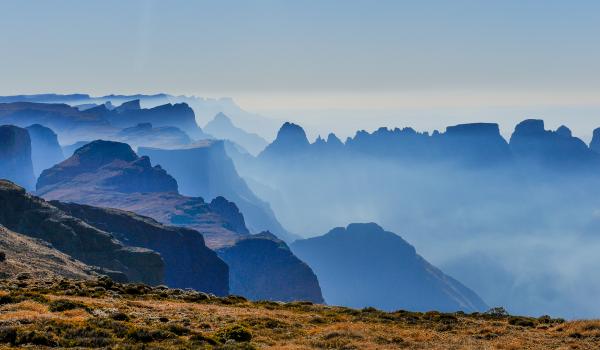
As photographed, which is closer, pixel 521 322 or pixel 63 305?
pixel 63 305

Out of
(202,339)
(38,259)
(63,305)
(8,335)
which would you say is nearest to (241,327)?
(202,339)

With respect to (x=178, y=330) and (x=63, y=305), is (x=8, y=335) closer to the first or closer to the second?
(x=178, y=330)

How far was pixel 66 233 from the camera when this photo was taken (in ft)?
566

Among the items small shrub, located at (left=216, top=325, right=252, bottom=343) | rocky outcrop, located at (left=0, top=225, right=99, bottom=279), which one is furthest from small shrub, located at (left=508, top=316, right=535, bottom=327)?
rocky outcrop, located at (left=0, top=225, right=99, bottom=279)

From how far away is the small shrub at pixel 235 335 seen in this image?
114ft

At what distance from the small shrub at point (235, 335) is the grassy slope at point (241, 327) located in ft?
0.17

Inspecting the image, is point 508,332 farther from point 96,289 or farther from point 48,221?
point 48,221

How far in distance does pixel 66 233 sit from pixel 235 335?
148815 millimetres

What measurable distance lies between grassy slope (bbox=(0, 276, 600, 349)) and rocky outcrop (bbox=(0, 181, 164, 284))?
122870mm

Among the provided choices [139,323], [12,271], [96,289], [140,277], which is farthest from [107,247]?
[139,323]

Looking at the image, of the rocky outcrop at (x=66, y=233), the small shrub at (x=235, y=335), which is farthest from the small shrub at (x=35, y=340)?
the rocky outcrop at (x=66, y=233)

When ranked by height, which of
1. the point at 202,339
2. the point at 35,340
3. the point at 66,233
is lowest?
the point at 202,339

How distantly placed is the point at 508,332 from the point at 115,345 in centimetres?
2379

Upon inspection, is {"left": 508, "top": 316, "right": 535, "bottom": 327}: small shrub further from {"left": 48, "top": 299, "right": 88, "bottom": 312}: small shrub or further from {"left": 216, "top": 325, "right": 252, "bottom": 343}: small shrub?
{"left": 48, "top": 299, "right": 88, "bottom": 312}: small shrub
